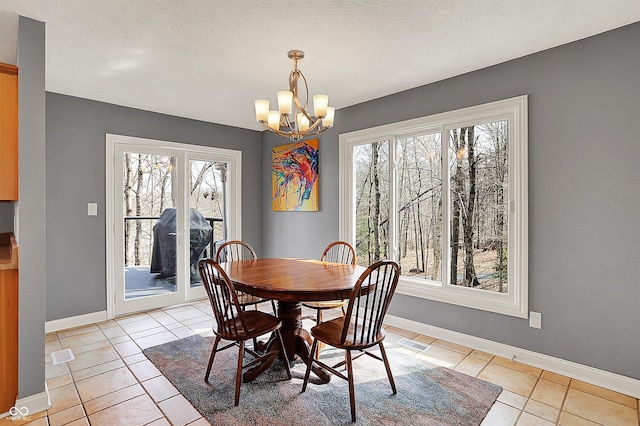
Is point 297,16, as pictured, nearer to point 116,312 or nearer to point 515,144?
point 515,144

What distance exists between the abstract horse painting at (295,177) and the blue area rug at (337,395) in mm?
2215

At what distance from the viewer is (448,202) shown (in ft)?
10.5

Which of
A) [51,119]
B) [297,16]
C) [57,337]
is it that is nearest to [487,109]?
[297,16]

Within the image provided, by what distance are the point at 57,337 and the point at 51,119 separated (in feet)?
7.18

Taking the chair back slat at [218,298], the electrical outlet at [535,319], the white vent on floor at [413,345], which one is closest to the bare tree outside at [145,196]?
the chair back slat at [218,298]

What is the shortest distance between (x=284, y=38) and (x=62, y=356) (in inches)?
124

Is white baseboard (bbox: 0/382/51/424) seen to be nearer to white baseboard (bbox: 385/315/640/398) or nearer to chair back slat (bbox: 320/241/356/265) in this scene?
A: chair back slat (bbox: 320/241/356/265)

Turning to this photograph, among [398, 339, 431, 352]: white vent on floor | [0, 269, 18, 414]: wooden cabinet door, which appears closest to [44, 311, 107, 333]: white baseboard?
[0, 269, 18, 414]: wooden cabinet door

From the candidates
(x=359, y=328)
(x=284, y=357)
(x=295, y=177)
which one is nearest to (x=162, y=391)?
(x=284, y=357)

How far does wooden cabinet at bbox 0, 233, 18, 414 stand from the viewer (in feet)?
6.70

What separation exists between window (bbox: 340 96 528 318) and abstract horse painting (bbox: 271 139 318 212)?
0.50 m

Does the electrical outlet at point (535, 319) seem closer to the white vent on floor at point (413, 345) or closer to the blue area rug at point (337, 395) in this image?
the blue area rug at point (337, 395)

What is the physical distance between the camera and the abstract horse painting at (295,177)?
14.4 ft

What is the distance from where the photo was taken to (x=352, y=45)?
2.46m
